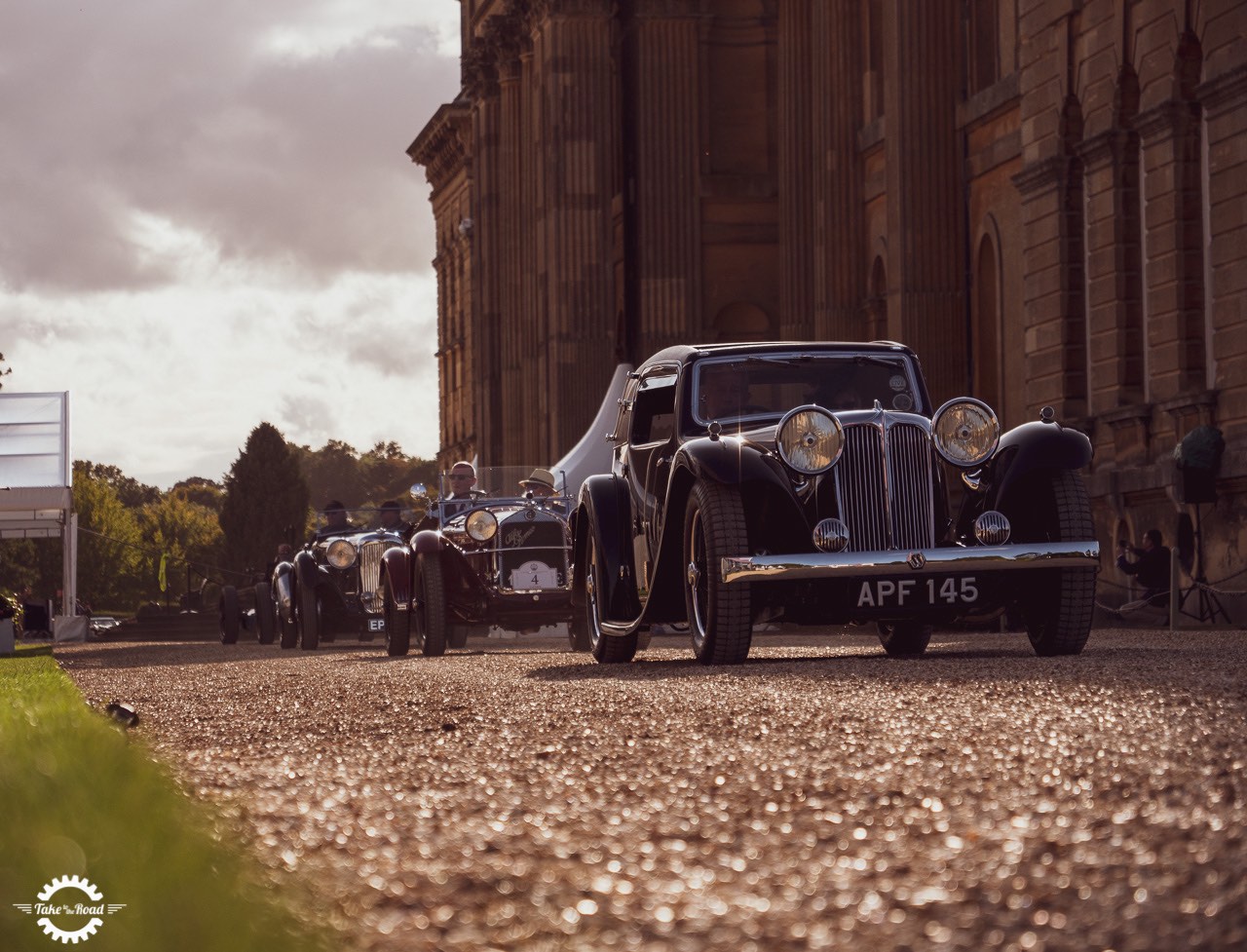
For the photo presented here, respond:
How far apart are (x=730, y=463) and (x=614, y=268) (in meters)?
35.8

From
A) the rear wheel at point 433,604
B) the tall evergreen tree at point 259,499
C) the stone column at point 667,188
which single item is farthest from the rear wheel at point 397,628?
the tall evergreen tree at point 259,499

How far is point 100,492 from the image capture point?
118562 mm

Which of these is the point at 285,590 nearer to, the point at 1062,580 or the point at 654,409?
the point at 654,409

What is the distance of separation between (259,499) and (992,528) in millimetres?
113996

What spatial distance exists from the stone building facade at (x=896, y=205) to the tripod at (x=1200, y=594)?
0.27 meters

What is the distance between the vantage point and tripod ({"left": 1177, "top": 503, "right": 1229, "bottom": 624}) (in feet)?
65.3

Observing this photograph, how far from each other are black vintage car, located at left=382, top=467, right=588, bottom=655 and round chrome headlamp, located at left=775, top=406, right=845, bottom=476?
6.45m

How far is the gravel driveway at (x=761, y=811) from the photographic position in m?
3.07

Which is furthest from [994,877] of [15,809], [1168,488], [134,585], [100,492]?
[134,585]

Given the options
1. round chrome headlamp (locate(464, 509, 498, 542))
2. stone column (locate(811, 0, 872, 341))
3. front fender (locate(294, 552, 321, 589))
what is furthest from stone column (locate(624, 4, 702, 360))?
round chrome headlamp (locate(464, 509, 498, 542))

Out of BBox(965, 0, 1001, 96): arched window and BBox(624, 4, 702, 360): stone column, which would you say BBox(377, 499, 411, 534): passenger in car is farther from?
BBox(624, 4, 702, 360): stone column

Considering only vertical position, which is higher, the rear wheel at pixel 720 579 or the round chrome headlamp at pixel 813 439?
the round chrome headlamp at pixel 813 439

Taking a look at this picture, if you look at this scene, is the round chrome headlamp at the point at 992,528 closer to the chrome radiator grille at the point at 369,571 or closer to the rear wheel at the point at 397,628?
the rear wheel at the point at 397,628

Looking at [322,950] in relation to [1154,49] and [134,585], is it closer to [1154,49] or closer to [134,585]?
[1154,49]
